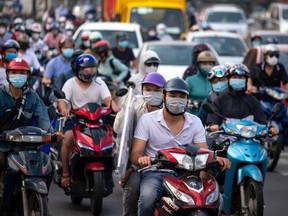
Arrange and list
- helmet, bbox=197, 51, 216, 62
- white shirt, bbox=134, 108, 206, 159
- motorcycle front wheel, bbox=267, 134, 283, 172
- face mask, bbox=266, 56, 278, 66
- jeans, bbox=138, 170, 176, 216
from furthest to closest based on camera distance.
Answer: face mask, bbox=266, 56, 278, 66 → motorcycle front wheel, bbox=267, 134, 283, 172 → helmet, bbox=197, 51, 216, 62 → white shirt, bbox=134, 108, 206, 159 → jeans, bbox=138, 170, 176, 216

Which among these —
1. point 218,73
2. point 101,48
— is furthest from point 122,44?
point 218,73

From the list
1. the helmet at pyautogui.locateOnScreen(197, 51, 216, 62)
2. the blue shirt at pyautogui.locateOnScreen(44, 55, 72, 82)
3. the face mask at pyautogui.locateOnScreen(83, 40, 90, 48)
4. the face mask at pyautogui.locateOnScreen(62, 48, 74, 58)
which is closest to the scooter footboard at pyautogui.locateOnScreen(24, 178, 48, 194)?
the helmet at pyautogui.locateOnScreen(197, 51, 216, 62)

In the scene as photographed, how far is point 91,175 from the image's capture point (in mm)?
11594

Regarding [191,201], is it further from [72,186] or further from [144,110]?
[72,186]

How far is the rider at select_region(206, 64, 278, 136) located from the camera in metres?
11.2

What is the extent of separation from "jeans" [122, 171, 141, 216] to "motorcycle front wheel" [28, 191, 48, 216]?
73 centimetres

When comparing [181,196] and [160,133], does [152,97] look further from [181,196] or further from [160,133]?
[181,196]

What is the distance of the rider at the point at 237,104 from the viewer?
1125 cm

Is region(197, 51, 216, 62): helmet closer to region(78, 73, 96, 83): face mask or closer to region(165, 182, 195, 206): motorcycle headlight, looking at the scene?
region(78, 73, 96, 83): face mask

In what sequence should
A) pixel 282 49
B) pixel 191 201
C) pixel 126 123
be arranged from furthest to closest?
pixel 282 49 < pixel 126 123 < pixel 191 201

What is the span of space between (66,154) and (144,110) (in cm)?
249

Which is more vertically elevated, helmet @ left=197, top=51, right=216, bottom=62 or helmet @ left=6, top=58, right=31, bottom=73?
helmet @ left=6, top=58, right=31, bottom=73

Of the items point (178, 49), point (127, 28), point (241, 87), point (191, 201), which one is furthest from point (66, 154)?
point (127, 28)

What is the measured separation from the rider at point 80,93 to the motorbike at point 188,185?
374cm
